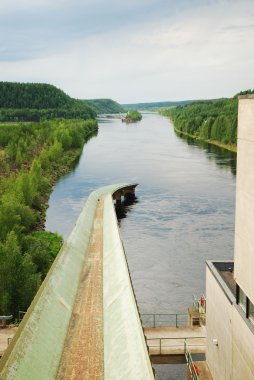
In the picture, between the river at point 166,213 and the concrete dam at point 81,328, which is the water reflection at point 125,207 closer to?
the river at point 166,213

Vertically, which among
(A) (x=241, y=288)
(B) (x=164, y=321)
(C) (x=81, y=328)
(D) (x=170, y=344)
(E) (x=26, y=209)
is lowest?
(B) (x=164, y=321)

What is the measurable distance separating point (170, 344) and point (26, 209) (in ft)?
93.6

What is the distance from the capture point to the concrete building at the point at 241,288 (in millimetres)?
15492

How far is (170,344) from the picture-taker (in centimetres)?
2464

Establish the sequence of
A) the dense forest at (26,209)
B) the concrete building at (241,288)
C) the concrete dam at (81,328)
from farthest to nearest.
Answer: the dense forest at (26,209), the concrete dam at (81,328), the concrete building at (241,288)

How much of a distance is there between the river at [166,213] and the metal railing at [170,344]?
3.05 meters

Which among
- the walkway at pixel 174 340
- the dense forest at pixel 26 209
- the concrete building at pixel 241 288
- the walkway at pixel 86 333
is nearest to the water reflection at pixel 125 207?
the dense forest at pixel 26 209

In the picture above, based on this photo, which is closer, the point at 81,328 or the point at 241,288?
the point at 241,288

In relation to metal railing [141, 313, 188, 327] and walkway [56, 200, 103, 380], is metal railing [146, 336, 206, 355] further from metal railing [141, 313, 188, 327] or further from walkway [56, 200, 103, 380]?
metal railing [141, 313, 188, 327]

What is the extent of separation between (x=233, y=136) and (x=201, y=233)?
7309cm

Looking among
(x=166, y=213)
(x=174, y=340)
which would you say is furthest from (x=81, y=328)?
(x=166, y=213)

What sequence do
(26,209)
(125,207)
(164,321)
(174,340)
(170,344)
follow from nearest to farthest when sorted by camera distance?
(170,344), (174,340), (164,321), (26,209), (125,207)

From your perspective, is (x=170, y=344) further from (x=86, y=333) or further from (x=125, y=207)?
(x=125, y=207)

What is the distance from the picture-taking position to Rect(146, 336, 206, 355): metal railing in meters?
24.0
